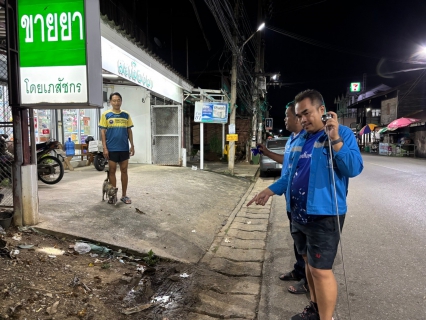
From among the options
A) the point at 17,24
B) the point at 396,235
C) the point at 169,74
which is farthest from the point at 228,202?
the point at 169,74

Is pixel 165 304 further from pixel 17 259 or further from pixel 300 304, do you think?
pixel 17 259

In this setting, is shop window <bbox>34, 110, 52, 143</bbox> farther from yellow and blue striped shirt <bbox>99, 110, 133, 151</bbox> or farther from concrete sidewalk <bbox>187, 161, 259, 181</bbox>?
concrete sidewalk <bbox>187, 161, 259, 181</bbox>

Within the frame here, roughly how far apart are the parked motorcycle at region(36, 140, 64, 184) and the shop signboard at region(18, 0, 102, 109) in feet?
10.9

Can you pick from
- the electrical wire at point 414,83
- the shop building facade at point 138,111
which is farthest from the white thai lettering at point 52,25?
the electrical wire at point 414,83

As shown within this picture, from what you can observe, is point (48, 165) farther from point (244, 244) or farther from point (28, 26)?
point (244, 244)

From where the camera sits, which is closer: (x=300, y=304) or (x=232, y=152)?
(x=300, y=304)

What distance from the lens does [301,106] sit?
7.93 ft

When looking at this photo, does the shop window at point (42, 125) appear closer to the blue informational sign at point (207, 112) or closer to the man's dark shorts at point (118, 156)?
the man's dark shorts at point (118, 156)

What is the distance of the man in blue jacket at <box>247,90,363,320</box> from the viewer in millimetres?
2186

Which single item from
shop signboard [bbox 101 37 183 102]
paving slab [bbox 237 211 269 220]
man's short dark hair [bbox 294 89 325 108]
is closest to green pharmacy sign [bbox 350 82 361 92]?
shop signboard [bbox 101 37 183 102]

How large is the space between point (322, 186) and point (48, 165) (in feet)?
20.8

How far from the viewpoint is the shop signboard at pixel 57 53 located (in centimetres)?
378

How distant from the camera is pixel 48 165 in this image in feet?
22.5

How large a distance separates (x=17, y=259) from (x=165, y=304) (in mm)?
1650
